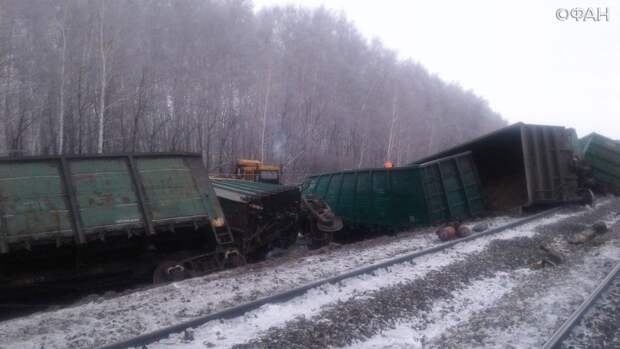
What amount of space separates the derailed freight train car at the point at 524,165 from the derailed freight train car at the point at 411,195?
1.33 m

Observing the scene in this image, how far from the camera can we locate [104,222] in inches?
271

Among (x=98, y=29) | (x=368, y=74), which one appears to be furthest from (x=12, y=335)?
(x=368, y=74)

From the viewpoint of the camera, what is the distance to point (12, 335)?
4738 mm

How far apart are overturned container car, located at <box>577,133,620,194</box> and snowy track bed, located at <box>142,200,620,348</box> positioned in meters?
12.0

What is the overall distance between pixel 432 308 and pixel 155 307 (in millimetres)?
3479

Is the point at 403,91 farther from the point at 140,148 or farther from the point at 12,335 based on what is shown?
the point at 12,335

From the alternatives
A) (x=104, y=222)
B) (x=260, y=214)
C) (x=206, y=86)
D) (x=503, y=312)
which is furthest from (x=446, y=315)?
(x=206, y=86)

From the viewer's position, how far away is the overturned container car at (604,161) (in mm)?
18156

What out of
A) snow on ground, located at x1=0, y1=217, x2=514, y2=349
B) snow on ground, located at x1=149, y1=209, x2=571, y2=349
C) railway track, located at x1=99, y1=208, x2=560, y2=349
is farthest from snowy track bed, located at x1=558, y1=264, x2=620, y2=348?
snow on ground, located at x1=0, y1=217, x2=514, y2=349

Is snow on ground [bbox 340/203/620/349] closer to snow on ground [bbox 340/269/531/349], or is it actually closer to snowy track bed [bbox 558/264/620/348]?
snow on ground [bbox 340/269/531/349]

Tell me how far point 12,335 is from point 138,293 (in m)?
1.67

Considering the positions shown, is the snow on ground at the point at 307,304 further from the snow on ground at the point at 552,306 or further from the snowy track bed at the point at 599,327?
the snowy track bed at the point at 599,327

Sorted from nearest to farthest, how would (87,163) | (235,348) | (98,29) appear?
(235,348) < (87,163) < (98,29)

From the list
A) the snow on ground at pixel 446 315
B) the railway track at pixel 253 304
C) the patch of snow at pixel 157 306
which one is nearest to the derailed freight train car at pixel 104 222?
the patch of snow at pixel 157 306
